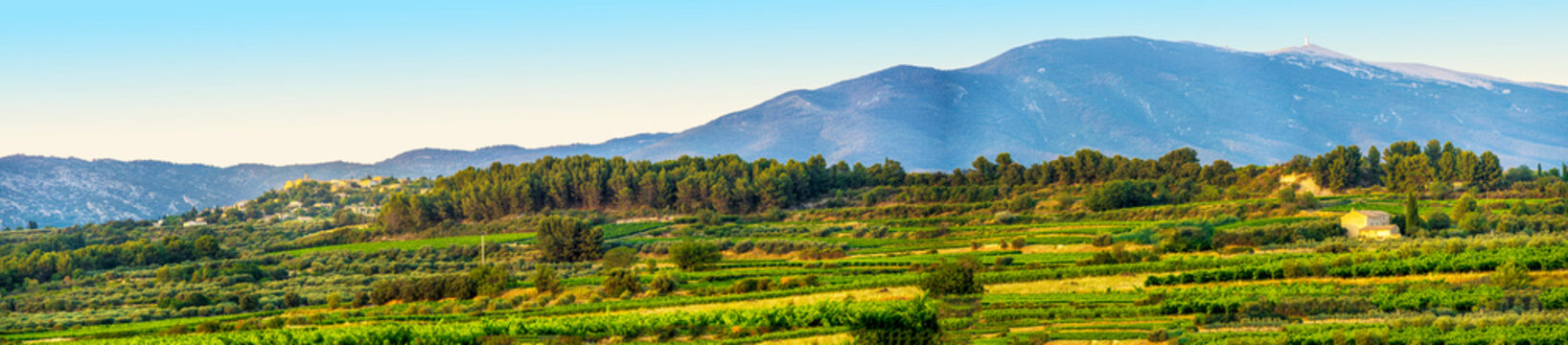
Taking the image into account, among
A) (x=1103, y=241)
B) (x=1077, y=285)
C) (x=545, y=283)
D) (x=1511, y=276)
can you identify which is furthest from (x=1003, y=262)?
(x=1511, y=276)

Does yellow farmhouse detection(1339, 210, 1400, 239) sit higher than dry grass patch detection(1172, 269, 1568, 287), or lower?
higher

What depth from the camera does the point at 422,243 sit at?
8431 centimetres

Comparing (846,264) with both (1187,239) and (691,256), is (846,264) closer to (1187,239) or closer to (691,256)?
(691,256)

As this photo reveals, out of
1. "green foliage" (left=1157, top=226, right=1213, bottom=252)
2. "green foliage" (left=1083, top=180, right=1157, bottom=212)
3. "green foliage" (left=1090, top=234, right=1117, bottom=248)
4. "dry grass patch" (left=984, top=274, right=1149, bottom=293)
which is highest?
"green foliage" (left=1083, top=180, right=1157, bottom=212)

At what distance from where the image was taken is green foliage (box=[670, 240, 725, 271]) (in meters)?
55.3

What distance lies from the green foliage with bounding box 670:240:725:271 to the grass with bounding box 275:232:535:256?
2544 centimetres

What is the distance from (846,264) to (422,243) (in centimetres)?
4198

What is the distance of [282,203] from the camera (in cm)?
13288

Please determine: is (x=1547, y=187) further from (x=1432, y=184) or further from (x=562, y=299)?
(x=562, y=299)

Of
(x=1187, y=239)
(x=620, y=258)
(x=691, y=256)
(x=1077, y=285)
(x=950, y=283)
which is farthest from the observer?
(x=620, y=258)

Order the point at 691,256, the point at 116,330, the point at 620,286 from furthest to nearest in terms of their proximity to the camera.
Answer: the point at 691,256, the point at 620,286, the point at 116,330

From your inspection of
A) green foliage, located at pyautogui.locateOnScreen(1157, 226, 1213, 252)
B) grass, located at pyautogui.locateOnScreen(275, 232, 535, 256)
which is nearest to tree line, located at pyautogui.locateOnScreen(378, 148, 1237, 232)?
grass, located at pyautogui.locateOnScreen(275, 232, 535, 256)

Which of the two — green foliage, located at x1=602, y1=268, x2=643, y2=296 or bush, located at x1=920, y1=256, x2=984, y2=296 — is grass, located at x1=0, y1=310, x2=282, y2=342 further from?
bush, located at x1=920, y1=256, x2=984, y2=296

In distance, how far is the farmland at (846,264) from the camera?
30094 millimetres
